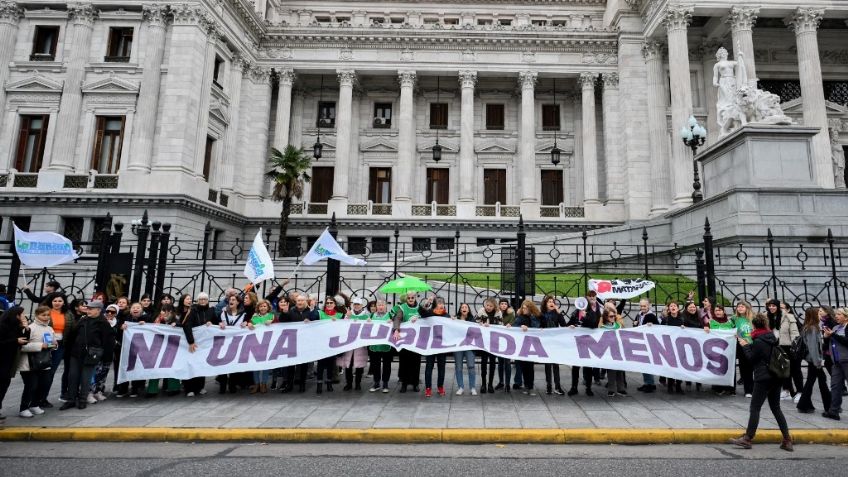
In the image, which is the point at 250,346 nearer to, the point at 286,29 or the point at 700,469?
the point at 700,469

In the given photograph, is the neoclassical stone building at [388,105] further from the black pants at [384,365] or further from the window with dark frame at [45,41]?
the black pants at [384,365]

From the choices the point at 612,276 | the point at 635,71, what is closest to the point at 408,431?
the point at 612,276

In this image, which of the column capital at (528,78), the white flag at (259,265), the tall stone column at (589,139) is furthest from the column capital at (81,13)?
the tall stone column at (589,139)

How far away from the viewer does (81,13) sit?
2822 cm

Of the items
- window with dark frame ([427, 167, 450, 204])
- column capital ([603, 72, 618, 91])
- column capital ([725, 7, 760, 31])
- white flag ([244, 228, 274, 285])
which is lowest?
white flag ([244, 228, 274, 285])

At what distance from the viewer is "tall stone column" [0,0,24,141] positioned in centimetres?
2783

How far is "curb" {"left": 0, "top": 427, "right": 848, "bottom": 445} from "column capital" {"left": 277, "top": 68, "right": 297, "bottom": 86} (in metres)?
31.8

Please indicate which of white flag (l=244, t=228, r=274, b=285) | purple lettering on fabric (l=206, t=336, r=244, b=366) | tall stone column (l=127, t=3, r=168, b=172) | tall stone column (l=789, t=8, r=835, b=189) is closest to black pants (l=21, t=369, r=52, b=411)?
purple lettering on fabric (l=206, t=336, r=244, b=366)

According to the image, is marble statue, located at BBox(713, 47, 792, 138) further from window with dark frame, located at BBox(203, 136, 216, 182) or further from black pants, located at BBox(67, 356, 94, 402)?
window with dark frame, located at BBox(203, 136, 216, 182)

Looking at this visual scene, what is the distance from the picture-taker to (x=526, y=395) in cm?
912

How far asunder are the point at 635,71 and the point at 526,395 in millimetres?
30742

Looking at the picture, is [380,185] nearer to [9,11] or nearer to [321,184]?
[321,184]

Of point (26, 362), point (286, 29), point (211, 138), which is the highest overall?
point (286, 29)

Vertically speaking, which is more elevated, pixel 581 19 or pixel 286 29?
pixel 581 19
